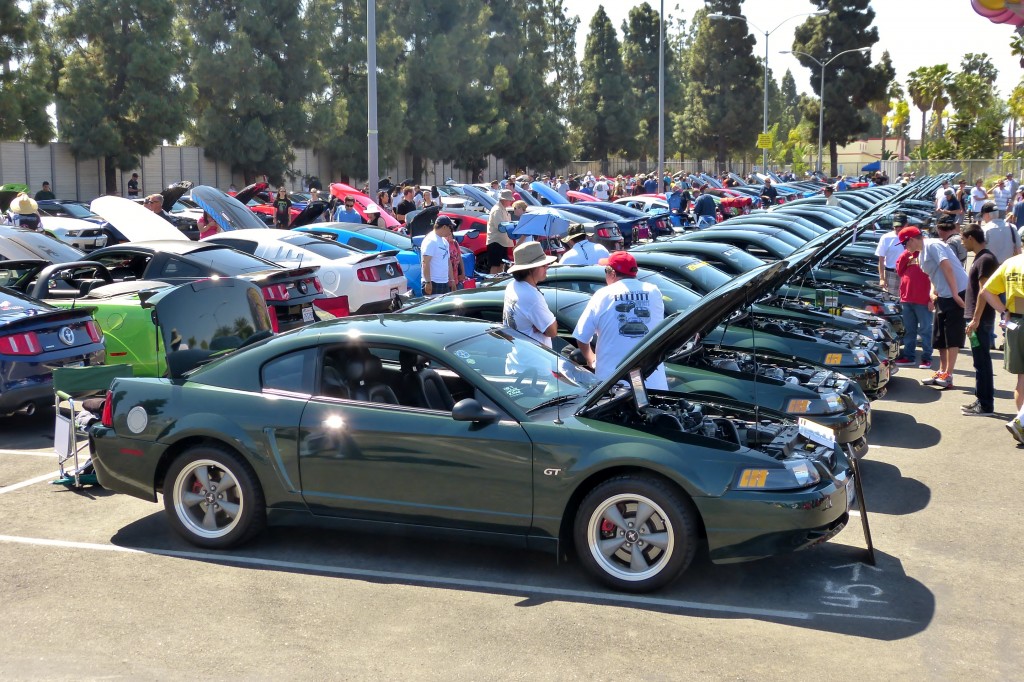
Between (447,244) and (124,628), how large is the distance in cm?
881

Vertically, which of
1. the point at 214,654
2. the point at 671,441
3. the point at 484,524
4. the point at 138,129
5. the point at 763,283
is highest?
the point at 138,129

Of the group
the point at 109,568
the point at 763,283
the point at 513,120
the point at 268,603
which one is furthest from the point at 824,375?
the point at 513,120

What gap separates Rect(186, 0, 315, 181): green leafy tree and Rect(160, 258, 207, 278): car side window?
119 feet

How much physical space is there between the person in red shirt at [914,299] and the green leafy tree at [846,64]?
6541 cm

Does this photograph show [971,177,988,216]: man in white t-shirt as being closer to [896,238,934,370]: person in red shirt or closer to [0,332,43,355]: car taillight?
[896,238,934,370]: person in red shirt

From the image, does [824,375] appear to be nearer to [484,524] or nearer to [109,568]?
[484,524]

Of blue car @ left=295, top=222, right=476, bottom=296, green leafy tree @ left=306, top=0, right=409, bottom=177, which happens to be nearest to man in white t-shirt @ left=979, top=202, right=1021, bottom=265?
blue car @ left=295, top=222, right=476, bottom=296

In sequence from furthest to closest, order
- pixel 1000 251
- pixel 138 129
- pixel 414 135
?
pixel 414 135
pixel 138 129
pixel 1000 251

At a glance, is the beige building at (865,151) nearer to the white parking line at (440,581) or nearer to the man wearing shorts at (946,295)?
the man wearing shorts at (946,295)

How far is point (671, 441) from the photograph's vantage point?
5.72 meters

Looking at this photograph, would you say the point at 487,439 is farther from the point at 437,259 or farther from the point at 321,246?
the point at 321,246

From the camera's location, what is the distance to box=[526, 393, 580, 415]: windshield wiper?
239 inches

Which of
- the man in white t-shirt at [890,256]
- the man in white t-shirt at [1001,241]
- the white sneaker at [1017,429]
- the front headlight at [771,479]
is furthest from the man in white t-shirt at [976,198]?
the front headlight at [771,479]

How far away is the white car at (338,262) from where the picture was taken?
571 inches
